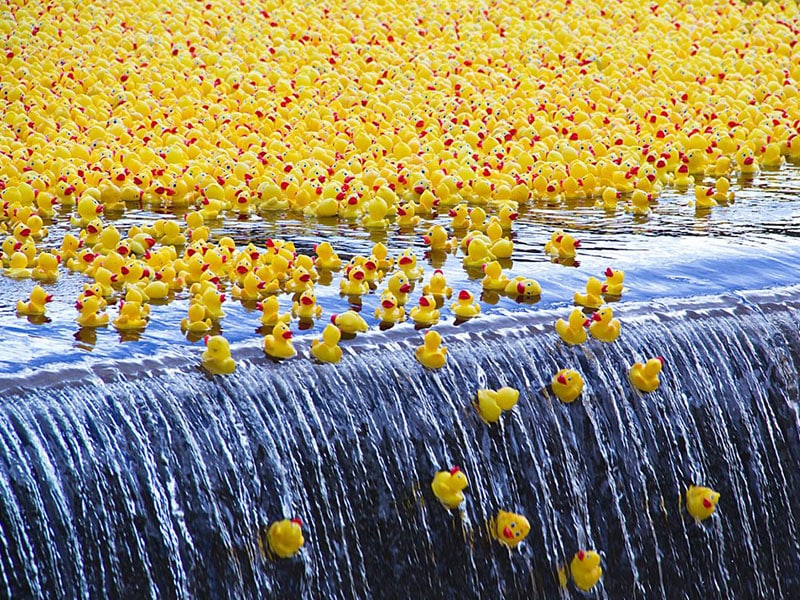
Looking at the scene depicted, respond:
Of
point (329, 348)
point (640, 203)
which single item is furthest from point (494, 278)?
point (640, 203)

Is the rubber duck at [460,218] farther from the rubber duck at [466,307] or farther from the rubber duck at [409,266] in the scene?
the rubber duck at [466,307]

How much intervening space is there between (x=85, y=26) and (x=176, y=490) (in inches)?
307

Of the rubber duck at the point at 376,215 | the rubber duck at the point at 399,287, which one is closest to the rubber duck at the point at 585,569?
the rubber duck at the point at 399,287

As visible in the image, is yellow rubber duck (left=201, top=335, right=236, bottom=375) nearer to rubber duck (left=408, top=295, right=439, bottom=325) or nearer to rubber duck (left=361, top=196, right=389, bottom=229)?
rubber duck (left=408, top=295, right=439, bottom=325)

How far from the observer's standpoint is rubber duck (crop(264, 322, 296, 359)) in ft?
13.2

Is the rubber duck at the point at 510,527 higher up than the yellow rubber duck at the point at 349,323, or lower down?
lower down

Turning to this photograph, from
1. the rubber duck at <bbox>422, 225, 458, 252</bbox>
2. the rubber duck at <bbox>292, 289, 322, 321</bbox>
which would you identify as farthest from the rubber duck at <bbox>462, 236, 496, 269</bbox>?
the rubber duck at <bbox>292, 289, 322, 321</bbox>

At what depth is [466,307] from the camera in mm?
4508

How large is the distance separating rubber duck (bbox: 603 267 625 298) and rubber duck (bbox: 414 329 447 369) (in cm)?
107

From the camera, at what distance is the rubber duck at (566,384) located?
4246 millimetres

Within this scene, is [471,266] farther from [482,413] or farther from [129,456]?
[129,456]

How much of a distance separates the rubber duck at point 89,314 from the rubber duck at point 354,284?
3.34ft

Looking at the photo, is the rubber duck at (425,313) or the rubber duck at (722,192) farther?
the rubber duck at (722,192)

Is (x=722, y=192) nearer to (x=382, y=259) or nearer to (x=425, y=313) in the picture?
(x=382, y=259)
